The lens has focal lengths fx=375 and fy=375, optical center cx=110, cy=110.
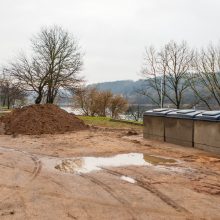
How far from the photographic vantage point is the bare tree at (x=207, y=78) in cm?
3769

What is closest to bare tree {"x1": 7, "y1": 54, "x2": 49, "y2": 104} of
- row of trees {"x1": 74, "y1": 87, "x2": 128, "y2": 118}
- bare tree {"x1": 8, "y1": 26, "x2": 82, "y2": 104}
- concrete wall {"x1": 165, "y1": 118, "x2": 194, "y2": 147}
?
bare tree {"x1": 8, "y1": 26, "x2": 82, "y2": 104}

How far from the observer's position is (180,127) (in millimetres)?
14945

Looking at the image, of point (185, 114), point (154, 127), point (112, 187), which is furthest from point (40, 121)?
point (112, 187)

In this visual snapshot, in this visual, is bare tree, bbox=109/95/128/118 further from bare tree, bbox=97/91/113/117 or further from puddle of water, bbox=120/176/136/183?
puddle of water, bbox=120/176/136/183

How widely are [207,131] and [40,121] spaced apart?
10790 millimetres

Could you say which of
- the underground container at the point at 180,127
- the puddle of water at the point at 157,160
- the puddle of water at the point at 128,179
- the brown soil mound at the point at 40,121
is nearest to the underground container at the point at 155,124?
the underground container at the point at 180,127

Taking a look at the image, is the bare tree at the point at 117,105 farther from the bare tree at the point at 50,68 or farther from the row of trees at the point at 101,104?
the bare tree at the point at 50,68

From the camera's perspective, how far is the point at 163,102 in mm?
43281

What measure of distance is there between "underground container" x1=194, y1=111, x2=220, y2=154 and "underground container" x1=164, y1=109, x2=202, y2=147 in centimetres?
35

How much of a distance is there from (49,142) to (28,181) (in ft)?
25.0

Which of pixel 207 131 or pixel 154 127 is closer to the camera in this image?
pixel 207 131

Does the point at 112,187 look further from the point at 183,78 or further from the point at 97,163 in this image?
the point at 183,78

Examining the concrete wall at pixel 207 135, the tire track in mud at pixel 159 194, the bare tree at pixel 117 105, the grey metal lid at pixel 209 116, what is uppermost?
the bare tree at pixel 117 105

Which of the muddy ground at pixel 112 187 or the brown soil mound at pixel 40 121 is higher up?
the brown soil mound at pixel 40 121
